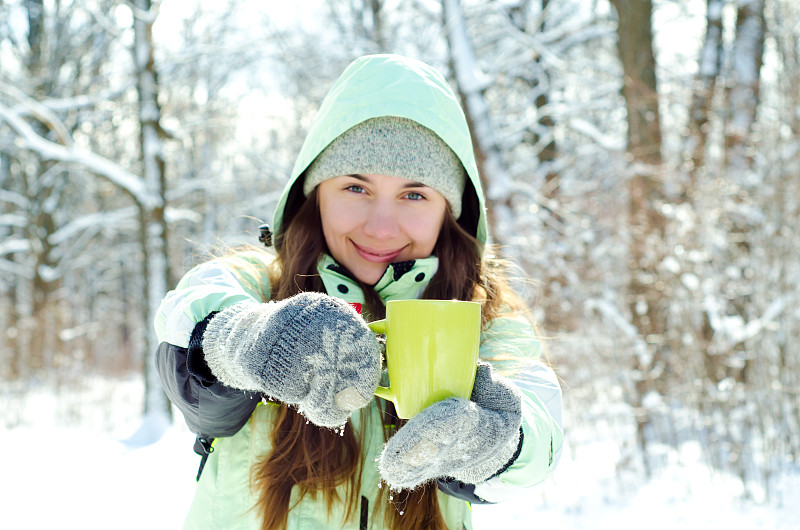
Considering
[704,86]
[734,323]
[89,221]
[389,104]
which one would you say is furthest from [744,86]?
[89,221]

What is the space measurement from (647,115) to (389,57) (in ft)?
13.5

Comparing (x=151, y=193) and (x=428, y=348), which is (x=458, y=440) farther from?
(x=151, y=193)

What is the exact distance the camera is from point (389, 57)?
1.44 meters

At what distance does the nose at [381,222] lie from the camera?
1310mm

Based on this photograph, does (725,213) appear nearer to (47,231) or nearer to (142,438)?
(142,438)

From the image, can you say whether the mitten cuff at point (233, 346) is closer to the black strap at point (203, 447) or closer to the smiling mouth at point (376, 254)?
the black strap at point (203, 447)

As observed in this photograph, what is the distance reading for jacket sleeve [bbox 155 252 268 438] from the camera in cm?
98

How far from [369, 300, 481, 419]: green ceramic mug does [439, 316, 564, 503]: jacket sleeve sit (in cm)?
16

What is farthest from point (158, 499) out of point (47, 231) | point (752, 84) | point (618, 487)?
point (47, 231)

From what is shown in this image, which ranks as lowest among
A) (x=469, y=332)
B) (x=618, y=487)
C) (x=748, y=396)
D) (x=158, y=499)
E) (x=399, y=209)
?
(x=158, y=499)

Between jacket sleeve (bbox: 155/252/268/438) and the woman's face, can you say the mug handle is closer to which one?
jacket sleeve (bbox: 155/252/268/438)

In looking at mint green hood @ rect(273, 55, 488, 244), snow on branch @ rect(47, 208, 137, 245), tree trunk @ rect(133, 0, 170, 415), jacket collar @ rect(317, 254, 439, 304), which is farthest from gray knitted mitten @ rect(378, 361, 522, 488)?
snow on branch @ rect(47, 208, 137, 245)

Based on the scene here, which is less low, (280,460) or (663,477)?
(280,460)

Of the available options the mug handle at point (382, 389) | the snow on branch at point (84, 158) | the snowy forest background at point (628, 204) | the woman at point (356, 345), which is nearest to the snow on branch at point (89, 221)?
the snowy forest background at point (628, 204)
